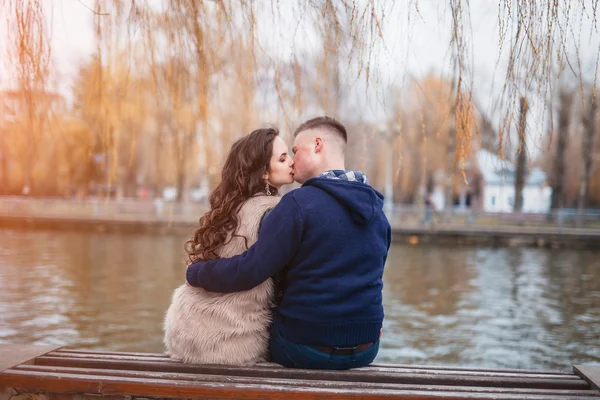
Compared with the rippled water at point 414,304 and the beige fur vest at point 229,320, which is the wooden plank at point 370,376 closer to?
the beige fur vest at point 229,320

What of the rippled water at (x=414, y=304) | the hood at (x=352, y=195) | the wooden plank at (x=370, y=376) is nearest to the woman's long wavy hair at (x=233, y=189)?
the hood at (x=352, y=195)

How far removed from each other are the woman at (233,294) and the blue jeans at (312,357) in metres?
0.10

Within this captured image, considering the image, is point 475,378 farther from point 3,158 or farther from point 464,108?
point 3,158

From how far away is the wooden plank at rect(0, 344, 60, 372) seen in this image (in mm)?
2305

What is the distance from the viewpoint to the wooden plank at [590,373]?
2214 mm

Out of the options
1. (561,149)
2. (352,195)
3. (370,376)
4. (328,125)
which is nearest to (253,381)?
(370,376)

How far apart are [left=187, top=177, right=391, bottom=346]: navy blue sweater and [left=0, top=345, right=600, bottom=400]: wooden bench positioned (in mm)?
179

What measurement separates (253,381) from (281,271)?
20.6 inches

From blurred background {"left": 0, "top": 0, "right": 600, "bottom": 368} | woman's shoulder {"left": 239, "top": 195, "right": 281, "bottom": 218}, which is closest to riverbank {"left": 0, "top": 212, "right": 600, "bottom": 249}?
blurred background {"left": 0, "top": 0, "right": 600, "bottom": 368}

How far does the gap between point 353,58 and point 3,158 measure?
108 feet

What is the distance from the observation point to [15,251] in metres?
15.8

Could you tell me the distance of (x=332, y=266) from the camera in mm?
2365

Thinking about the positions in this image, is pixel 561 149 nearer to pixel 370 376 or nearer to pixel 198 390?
pixel 370 376

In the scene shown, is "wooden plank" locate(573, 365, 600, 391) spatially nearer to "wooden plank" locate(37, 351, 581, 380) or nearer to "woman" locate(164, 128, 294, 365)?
"wooden plank" locate(37, 351, 581, 380)
